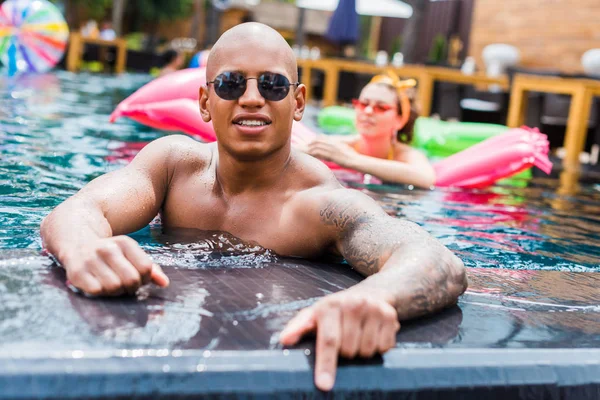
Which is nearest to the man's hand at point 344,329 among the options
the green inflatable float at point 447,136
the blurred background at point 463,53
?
the green inflatable float at point 447,136

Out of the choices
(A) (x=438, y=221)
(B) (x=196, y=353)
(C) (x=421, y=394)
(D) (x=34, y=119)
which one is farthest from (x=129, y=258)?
(D) (x=34, y=119)

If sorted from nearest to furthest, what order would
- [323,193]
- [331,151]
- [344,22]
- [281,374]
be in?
[281,374]
[323,193]
[331,151]
[344,22]

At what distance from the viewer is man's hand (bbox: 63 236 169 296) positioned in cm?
166

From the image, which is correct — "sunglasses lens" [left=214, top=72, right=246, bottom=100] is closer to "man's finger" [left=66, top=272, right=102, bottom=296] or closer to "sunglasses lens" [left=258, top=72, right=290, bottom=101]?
"sunglasses lens" [left=258, top=72, right=290, bottom=101]

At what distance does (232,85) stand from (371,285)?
2.88 feet

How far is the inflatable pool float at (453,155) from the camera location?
5.07 meters

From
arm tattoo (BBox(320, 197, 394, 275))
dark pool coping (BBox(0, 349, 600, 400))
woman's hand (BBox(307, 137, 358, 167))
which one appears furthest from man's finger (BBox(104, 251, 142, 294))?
woman's hand (BBox(307, 137, 358, 167))

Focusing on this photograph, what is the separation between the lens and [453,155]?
536 centimetres

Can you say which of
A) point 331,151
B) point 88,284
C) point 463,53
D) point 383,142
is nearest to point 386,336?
point 88,284

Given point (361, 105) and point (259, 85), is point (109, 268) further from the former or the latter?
point (361, 105)

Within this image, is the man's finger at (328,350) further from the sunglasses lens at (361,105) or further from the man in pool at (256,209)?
the sunglasses lens at (361,105)

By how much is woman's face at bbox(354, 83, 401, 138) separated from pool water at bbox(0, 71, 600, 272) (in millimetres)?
429

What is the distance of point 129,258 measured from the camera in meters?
1.68

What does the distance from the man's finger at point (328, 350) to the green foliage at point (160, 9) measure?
91.2 ft
